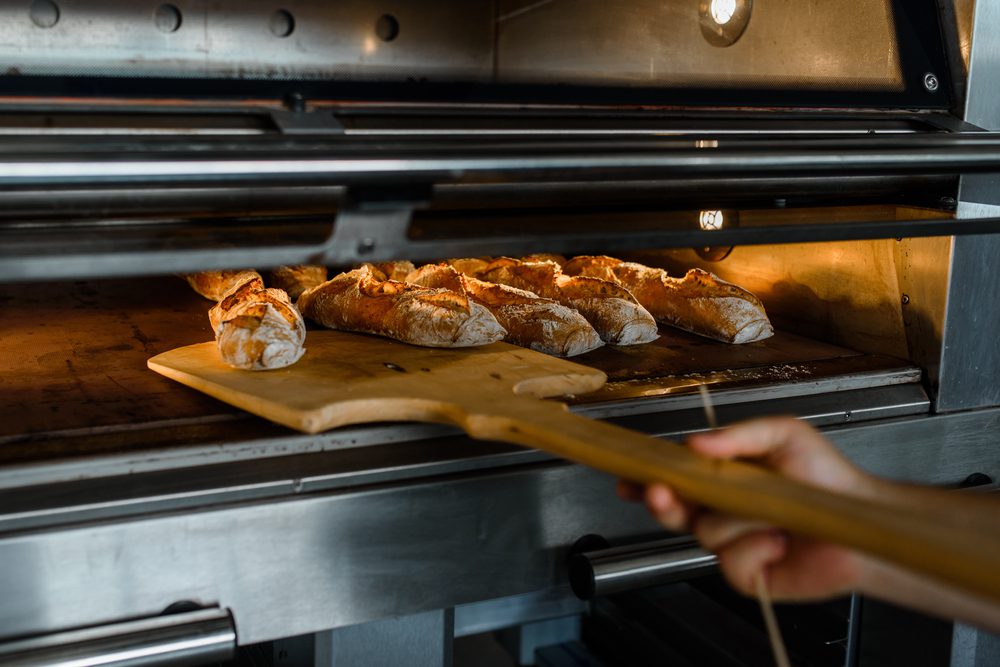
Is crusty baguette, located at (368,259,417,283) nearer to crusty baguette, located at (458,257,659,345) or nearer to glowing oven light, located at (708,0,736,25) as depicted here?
crusty baguette, located at (458,257,659,345)

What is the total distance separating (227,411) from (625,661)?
1.56 metres

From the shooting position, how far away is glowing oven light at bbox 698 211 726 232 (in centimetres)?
129

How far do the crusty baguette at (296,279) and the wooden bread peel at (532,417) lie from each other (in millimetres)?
290

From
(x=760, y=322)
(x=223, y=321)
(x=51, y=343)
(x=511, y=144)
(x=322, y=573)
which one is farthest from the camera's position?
(x=760, y=322)

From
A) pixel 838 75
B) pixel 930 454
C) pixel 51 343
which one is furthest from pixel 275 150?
pixel 930 454

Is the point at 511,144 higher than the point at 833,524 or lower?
higher

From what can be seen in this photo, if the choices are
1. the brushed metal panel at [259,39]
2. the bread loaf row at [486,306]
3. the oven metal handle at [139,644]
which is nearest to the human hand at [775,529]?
the oven metal handle at [139,644]

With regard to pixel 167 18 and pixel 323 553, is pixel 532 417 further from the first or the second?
pixel 167 18

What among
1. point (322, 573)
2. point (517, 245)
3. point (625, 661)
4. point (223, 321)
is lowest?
point (625, 661)

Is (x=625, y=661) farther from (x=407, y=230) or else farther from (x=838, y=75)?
(x=407, y=230)

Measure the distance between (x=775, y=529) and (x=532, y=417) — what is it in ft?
1.01

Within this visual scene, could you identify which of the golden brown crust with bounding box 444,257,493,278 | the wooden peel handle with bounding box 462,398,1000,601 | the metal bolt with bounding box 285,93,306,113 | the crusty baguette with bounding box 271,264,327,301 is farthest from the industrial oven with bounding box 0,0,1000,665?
the golden brown crust with bounding box 444,257,493,278

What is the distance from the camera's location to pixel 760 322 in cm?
185

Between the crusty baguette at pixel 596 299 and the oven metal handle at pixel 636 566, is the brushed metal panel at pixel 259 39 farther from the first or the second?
the oven metal handle at pixel 636 566
